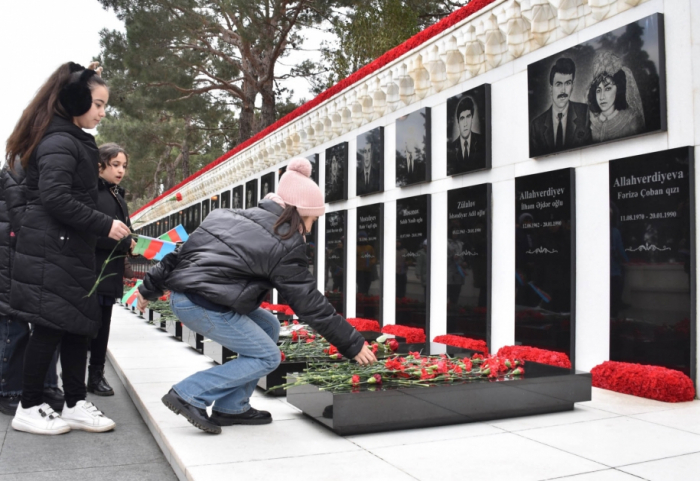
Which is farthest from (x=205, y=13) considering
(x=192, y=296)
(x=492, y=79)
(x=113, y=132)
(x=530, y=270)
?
(x=192, y=296)

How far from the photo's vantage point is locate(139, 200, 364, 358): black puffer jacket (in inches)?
133

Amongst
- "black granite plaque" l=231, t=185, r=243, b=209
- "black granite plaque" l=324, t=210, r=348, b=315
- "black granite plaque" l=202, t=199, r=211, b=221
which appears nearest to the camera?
"black granite plaque" l=324, t=210, r=348, b=315

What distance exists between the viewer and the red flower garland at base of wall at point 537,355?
17.0ft

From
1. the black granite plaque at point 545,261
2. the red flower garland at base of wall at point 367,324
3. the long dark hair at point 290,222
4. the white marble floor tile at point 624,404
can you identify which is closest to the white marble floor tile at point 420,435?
the white marble floor tile at point 624,404

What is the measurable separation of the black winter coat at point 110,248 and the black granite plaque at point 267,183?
8257 millimetres

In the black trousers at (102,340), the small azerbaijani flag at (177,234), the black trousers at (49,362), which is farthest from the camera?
the small azerbaijani flag at (177,234)

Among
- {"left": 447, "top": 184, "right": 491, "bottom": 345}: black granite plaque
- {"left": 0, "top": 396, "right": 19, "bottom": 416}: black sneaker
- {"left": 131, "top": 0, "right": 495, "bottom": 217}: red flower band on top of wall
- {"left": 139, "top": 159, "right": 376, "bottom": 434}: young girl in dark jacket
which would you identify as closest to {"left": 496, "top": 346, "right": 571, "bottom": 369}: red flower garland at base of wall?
{"left": 447, "top": 184, "right": 491, "bottom": 345}: black granite plaque

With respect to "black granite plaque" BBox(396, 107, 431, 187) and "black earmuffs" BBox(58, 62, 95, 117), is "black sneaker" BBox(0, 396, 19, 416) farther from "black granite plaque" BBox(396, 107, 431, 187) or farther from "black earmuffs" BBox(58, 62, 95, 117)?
"black granite plaque" BBox(396, 107, 431, 187)

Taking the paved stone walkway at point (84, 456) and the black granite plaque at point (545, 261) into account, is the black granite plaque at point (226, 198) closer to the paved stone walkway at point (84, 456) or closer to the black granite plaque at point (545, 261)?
the black granite plaque at point (545, 261)

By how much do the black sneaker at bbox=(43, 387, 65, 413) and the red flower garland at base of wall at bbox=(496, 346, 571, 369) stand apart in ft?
10.5

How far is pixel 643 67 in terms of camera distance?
4.82 m

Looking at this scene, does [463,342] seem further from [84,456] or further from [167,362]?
[84,456]

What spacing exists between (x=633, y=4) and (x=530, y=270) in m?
2.24

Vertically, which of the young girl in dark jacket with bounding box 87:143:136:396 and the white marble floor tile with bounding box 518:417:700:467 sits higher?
the young girl in dark jacket with bounding box 87:143:136:396
